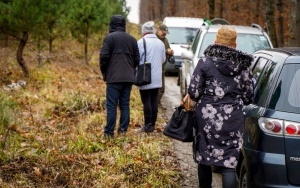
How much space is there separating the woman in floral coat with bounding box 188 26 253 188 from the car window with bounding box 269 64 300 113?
1.68ft

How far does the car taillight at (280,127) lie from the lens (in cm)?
454

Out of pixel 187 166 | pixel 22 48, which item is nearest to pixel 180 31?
pixel 22 48

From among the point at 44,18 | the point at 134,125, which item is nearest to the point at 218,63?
the point at 134,125

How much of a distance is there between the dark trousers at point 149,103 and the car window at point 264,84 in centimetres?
322

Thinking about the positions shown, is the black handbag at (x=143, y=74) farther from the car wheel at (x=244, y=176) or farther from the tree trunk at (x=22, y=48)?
the tree trunk at (x=22, y=48)

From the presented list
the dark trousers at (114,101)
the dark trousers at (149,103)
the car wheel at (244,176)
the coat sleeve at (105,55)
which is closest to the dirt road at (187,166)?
the dark trousers at (149,103)

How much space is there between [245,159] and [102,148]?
9.38 ft

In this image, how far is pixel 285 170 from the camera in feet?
14.9

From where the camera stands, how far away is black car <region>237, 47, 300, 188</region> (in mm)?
4535

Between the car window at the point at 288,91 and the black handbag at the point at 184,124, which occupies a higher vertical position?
the car window at the point at 288,91

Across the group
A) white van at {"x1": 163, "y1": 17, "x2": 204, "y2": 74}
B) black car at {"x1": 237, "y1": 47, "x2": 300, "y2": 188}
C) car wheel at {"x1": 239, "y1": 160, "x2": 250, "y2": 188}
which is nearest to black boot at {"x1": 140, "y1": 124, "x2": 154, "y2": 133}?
car wheel at {"x1": 239, "y1": 160, "x2": 250, "y2": 188}

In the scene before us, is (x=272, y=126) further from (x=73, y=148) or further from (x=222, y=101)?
(x=73, y=148)

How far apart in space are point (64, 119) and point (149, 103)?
90.6 inches

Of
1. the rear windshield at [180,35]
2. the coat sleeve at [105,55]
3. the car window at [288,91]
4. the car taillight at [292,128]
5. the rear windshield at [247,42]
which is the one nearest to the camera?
the car taillight at [292,128]
